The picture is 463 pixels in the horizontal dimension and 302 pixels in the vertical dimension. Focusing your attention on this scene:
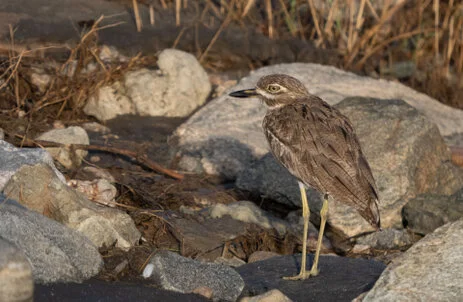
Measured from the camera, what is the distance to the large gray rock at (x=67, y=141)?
682cm

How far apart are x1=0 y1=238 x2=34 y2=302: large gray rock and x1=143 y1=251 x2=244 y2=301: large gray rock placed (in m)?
1.09

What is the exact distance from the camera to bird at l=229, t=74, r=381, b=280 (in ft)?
17.2

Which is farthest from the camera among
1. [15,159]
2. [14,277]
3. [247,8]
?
[247,8]

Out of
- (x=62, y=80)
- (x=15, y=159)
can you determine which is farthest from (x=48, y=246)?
(x=62, y=80)

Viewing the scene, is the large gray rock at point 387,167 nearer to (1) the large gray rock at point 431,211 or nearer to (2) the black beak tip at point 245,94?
(1) the large gray rock at point 431,211

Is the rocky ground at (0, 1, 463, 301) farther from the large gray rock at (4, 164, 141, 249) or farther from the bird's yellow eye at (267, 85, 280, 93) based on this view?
the bird's yellow eye at (267, 85, 280, 93)

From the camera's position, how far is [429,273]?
4.29 metres

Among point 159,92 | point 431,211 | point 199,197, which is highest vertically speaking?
point 159,92

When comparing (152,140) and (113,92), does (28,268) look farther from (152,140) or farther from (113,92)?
(113,92)

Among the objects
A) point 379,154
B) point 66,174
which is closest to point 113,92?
point 66,174

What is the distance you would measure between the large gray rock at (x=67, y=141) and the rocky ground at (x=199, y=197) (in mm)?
13

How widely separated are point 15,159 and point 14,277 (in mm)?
2133

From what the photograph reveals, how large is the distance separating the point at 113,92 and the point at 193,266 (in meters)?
3.99

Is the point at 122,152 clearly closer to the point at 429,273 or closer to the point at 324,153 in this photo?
the point at 324,153
